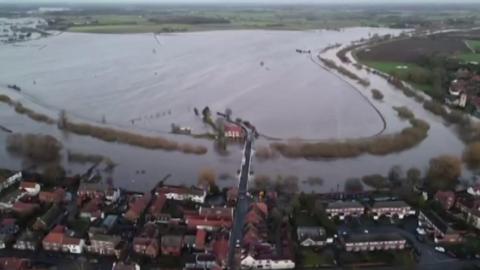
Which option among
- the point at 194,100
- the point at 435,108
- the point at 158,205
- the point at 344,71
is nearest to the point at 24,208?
the point at 158,205

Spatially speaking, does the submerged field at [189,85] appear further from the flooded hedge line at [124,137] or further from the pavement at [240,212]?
the pavement at [240,212]

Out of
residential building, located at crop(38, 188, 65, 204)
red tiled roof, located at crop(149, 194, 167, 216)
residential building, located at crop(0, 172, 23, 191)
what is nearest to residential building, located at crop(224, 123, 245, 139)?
red tiled roof, located at crop(149, 194, 167, 216)

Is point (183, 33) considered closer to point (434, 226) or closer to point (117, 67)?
point (117, 67)

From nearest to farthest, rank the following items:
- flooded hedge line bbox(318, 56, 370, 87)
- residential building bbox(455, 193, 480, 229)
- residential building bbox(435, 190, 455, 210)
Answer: residential building bbox(455, 193, 480, 229)
residential building bbox(435, 190, 455, 210)
flooded hedge line bbox(318, 56, 370, 87)

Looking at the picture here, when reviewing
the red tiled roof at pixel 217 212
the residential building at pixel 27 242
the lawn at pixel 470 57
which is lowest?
the residential building at pixel 27 242

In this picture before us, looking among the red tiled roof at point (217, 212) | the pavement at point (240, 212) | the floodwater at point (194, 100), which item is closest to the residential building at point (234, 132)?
the floodwater at point (194, 100)

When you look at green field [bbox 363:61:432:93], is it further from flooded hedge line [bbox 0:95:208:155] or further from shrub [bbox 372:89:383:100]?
flooded hedge line [bbox 0:95:208:155]

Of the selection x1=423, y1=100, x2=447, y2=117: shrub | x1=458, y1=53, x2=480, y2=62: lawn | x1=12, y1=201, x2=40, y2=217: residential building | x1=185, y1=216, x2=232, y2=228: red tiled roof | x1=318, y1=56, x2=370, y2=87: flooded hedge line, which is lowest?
x1=12, y1=201, x2=40, y2=217: residential building
